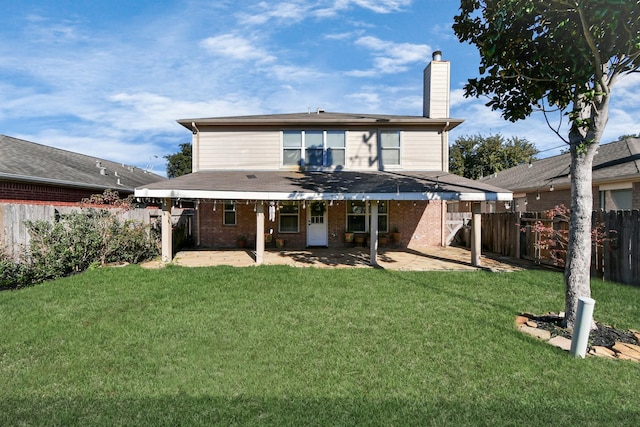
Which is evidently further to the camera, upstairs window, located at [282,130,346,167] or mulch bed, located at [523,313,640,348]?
upstairs window, located at [282,130,346,167]

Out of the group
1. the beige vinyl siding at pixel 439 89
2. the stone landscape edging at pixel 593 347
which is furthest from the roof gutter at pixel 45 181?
the beige vinyl siding at pixel 439 89

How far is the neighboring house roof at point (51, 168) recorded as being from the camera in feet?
36.3

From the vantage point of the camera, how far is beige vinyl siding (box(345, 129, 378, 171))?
13617 millimetres

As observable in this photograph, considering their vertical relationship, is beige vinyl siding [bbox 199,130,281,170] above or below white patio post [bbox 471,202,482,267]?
above

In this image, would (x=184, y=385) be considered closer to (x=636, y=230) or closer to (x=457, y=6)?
(x=457, y=6)

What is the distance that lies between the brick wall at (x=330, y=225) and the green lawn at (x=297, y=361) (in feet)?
22.3

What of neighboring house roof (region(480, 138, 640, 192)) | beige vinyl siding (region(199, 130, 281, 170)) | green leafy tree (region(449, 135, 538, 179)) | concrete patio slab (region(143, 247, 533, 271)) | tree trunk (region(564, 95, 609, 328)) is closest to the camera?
tree trunk (region(564, 95, 609, 328))

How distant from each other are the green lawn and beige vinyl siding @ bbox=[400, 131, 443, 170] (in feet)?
23.7

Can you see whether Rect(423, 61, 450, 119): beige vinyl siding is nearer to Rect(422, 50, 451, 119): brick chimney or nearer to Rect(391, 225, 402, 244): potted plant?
Rect(422, 50, 451, 119): brick chimney

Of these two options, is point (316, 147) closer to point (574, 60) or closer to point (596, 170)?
point (574, 60)

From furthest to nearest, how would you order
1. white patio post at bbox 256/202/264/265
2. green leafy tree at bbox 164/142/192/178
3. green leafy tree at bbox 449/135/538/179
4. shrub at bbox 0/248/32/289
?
green leafy tree at bbox 164/142/192/178 → green leafy tree at bbox 449/135/538/179 → white patio post at bbox 256/202/264/265 → shrub at bbox 0/248/32/289

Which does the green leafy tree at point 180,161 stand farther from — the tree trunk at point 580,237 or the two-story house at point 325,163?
the tree trunk at point 580,237

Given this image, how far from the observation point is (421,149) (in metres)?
13.7

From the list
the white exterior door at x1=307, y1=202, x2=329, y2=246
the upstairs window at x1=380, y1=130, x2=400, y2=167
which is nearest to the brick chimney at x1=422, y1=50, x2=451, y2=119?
the upstairs window at x1=380, y1=130, x2=400, y2=167
